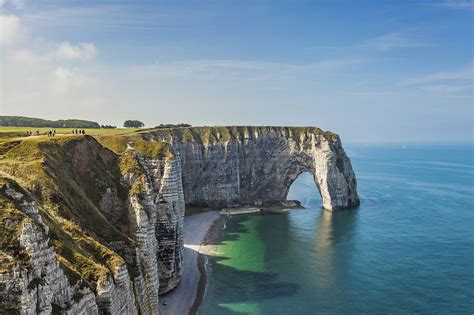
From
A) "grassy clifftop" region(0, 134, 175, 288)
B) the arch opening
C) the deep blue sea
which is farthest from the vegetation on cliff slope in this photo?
"grassy clifftop" region(0, 134, 175, 288)

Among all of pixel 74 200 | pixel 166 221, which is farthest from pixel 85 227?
pixel 166 221

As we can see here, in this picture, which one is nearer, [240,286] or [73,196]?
[73,196]

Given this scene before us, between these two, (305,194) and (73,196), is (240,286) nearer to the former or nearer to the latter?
(73,196)

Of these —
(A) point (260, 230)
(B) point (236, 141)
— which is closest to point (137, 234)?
(A) point (260, 230)

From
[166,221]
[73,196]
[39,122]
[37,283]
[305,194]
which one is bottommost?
[305,194]

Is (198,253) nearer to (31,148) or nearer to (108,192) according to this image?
(108,192)

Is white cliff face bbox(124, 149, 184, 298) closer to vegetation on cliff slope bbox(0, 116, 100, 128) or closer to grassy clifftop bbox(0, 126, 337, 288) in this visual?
grassy clifftop bbox(0, 126, 337, 288)
